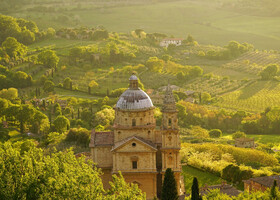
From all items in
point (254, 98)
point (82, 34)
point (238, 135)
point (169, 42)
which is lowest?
point (238, 135)

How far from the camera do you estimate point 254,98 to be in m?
130

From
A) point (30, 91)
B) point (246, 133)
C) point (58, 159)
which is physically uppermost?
point (58, 159)

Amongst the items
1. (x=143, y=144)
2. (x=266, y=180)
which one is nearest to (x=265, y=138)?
(x=266, y=180)

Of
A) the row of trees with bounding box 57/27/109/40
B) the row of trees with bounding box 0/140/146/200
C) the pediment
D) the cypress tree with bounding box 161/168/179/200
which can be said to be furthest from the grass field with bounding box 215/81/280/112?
the row of trees with bounding box 0/140/146/200

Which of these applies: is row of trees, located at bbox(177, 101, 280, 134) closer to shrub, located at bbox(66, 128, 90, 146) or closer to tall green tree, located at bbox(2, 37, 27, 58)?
shrub, located at bbox(66, 128, 90, 146)

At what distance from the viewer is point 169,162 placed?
→ 63219mm

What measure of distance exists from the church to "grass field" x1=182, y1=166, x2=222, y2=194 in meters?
9.29

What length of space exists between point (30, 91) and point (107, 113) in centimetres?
2737

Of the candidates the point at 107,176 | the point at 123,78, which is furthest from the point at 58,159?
the point at 123,78

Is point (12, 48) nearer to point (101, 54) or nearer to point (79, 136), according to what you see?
point (101, 54)

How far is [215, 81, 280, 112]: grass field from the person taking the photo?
124 m

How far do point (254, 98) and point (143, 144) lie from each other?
239ft

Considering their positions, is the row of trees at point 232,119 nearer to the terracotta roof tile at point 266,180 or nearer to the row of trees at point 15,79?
the row of trees at point 15,79

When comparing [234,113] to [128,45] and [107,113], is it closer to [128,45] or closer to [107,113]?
[107,113]
